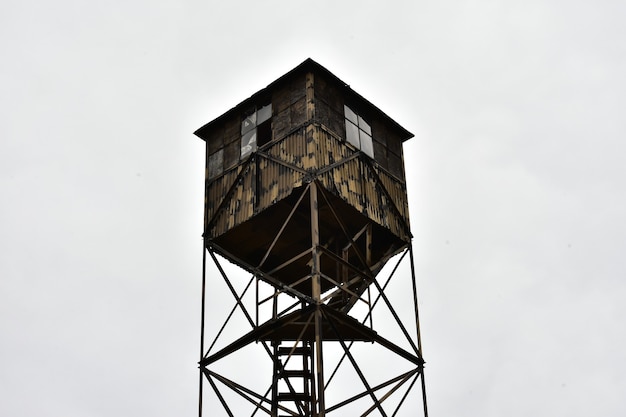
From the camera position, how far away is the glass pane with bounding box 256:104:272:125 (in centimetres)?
2273

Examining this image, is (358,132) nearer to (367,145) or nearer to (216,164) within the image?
(367,145)

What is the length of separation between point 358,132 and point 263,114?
2503mm

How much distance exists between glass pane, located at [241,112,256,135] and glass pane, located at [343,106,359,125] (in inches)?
95.2

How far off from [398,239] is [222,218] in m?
4.54

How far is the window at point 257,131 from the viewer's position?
2266cm

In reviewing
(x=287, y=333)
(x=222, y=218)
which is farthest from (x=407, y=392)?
(x=222, y=218)

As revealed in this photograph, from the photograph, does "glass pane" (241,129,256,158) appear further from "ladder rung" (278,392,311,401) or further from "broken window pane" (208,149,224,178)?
"ladder rung" (278,392,311,401)

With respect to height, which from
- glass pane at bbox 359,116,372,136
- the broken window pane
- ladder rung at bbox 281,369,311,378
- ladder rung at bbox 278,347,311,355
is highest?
glass pane at bbox 359,116,372,136

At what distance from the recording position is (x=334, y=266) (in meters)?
23.6

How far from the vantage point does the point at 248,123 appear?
915 inches

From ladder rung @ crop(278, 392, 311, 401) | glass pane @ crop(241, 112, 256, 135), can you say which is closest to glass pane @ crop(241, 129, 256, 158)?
glass pane @ crop(241, 112, 256, 135)

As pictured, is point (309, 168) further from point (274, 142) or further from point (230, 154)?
point (230, 154)

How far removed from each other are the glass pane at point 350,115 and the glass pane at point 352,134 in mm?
159

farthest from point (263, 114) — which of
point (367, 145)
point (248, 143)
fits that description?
point (367, 145)
